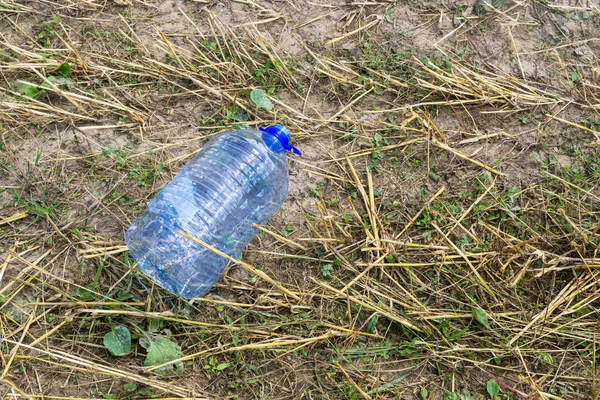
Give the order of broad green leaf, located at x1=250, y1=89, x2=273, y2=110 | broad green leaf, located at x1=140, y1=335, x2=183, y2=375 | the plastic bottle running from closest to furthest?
1. broad green leaf, located at x1=140, y1=335, x2=183, y2=375
2. the plastic bottle
3. broad green leaf, located at x1=250, y1=89, x2=273, y2=110

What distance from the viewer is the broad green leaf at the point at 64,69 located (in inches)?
102

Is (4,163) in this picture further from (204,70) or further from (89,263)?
(204,70)

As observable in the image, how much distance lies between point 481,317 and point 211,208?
1170 mm

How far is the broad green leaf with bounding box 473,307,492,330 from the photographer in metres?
2.07

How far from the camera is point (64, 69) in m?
2.60

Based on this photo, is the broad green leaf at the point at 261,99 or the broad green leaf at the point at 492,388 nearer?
the broad green leaf at the point at 492,388

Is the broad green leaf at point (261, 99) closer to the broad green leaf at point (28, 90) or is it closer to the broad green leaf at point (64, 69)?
the broad green leaf at point (64, 69)

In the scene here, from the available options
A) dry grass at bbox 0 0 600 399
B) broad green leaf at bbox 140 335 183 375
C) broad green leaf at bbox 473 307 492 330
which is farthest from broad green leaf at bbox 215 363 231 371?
broad green leaf at bbox 473 307 492 330

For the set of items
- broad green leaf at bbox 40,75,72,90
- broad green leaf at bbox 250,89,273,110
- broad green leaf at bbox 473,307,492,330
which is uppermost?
broad green leaf at bbox 40,75,72,90

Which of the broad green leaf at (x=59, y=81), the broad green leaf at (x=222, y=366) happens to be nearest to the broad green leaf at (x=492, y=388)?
the broad green leaf at (x=222, y=366)

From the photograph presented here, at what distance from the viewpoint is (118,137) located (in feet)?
8.15

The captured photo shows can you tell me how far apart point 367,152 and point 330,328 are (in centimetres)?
87

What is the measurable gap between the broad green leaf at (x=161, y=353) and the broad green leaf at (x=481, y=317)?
116 cm

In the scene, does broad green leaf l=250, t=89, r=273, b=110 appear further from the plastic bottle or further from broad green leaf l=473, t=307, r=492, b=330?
broad green leaf l=473, t=307, r=492, b=330
